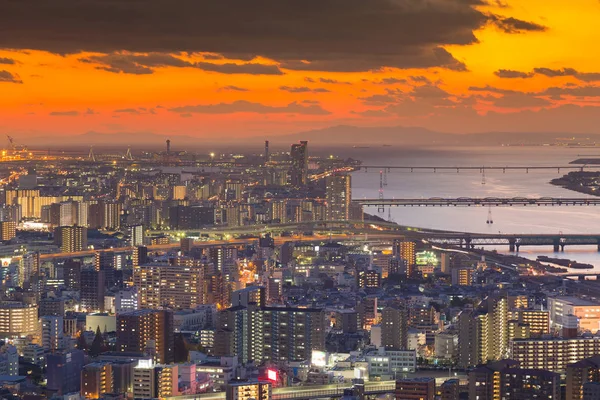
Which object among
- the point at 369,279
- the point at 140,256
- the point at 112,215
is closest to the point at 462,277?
the point at 369,279

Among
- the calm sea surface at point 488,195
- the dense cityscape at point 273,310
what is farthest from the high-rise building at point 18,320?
the calm sea surface at point 488,195

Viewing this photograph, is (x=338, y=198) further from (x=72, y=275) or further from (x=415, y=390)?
(x=415, y=390)

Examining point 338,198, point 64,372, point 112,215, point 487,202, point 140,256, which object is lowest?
point 64,372

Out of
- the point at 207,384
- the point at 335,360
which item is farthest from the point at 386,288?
the point at 207,384

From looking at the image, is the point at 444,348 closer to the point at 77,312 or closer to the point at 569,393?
the point at 569,393

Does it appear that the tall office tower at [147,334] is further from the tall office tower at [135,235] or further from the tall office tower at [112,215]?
the tall office tower at [112,215]

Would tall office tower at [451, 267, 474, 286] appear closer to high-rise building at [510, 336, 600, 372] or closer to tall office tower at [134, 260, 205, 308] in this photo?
tall office tower at [134, 260, 205, 308]
